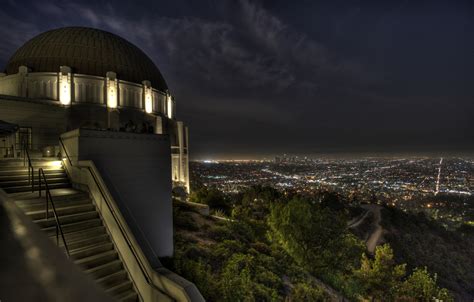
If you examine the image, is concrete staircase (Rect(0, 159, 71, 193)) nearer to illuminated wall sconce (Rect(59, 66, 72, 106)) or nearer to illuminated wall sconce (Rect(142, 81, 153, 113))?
illuminated wall sconce (Rect(59, 66, 72, 106))

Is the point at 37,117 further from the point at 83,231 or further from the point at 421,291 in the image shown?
the point at 421,291

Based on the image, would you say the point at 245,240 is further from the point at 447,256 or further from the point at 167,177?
the point at 447,256

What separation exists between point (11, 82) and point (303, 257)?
27268 millimetres

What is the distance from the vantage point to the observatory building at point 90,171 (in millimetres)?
5031

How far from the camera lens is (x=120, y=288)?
4.86 meters

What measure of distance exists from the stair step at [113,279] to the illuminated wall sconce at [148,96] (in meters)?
19.6

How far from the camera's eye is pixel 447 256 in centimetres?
3603

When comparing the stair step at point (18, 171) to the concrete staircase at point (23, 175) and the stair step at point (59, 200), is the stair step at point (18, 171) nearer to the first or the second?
the concrete staircase at point (23, 175)

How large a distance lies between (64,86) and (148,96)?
6.79m

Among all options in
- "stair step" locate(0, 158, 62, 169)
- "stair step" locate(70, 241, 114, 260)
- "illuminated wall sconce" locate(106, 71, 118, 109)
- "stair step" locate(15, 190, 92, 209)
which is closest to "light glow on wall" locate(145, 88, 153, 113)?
"illuminated wall sconce" locate(106, 71, 118, 109)

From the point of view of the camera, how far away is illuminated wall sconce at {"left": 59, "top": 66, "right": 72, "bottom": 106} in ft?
59.6

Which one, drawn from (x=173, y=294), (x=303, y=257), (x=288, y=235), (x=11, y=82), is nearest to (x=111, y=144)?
(x=173, y=294)

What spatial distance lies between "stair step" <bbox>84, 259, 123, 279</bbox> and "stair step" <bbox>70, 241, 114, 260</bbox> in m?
0.40

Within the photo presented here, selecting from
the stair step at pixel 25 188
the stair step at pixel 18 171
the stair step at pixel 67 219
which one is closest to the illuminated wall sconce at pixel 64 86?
the stair step at pixel 18 171
